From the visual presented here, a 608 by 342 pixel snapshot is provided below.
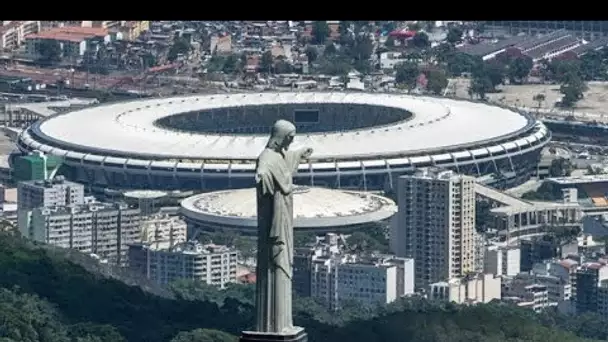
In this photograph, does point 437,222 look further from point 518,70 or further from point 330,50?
point 330,50

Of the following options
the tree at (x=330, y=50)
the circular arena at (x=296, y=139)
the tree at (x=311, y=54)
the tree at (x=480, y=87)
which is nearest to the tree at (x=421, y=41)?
the tree at (x=330, y=50)

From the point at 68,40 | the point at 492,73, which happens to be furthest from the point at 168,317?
the point at 68,40

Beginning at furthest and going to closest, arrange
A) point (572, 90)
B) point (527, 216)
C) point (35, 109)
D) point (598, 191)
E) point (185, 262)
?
1. point (572, 90)
2. point (35, 109)
3. point (598, 191)
4. point (527, 216)
5. point (185, 262)

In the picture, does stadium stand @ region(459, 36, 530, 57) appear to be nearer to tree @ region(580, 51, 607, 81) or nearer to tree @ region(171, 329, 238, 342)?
tree @ region(580, 51, 607, 81)

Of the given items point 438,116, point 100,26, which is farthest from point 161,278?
point 100,26

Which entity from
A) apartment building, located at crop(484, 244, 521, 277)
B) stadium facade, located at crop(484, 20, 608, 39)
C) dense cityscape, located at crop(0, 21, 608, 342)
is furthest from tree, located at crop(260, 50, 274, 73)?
apartment building, located at crop(484, 244, 521, 277)

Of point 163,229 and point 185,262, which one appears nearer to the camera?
point 185,262

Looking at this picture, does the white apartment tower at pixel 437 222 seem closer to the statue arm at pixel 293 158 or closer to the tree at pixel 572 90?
the tree at pixel 572 90
